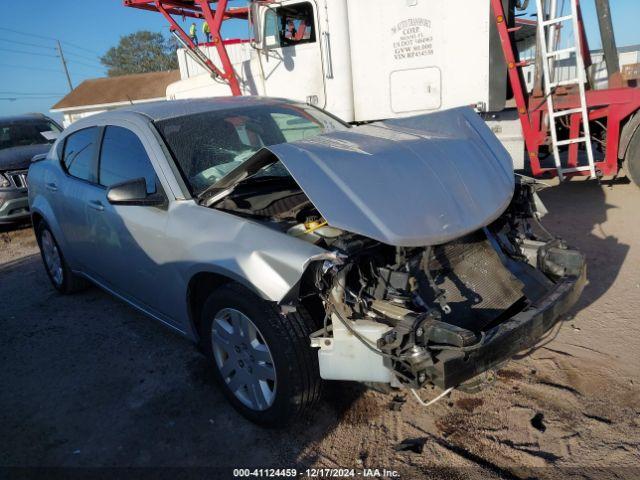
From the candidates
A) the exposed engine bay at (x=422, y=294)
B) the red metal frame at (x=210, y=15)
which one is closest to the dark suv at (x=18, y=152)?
the red metal frame at (x=210, y=15)

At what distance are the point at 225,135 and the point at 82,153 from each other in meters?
1.41

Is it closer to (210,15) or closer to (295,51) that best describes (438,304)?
(295,51)

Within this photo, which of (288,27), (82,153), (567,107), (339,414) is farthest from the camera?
(288,27)

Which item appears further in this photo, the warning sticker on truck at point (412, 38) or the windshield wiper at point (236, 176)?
the warning sticker on truck at point (412, 38)

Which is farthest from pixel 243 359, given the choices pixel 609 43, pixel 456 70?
pixel 609 43

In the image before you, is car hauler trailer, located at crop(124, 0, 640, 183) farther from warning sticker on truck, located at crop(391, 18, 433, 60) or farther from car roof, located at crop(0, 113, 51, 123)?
car roof, located at crop(0, 113, 51, 123)

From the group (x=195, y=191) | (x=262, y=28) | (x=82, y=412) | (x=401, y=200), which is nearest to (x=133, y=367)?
(x=82, y=412)

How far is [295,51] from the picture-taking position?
6.91 meters

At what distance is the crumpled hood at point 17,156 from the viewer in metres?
7.76

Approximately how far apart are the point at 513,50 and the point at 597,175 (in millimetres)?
1927

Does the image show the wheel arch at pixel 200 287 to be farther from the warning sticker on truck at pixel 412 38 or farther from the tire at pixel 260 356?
the warning sticker on truck at pixel 412 38

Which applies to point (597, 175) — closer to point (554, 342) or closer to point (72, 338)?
point (554, 342)

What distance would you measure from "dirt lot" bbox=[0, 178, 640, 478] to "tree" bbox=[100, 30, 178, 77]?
59.1 metres

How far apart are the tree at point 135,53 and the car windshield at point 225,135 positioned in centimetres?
5850
